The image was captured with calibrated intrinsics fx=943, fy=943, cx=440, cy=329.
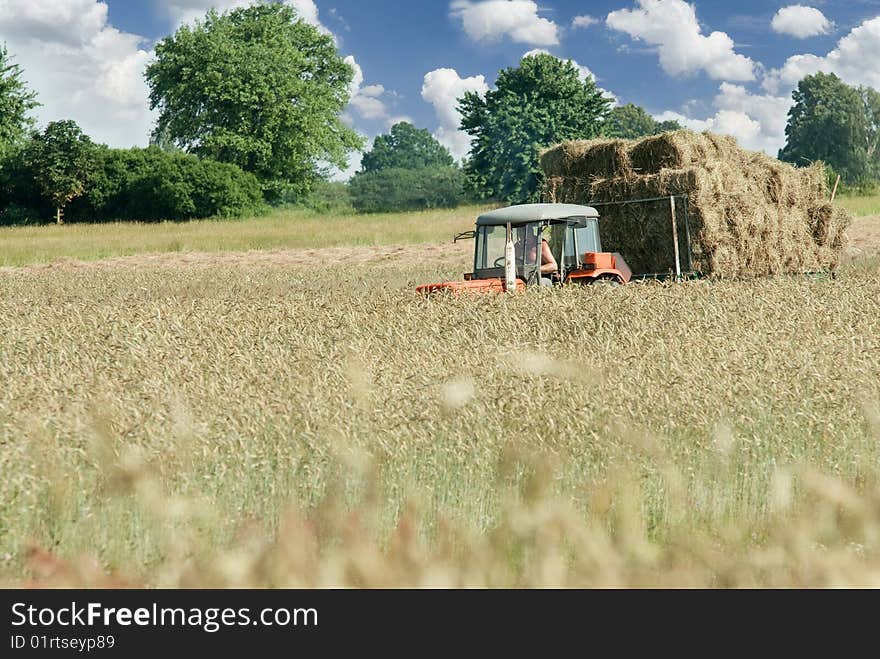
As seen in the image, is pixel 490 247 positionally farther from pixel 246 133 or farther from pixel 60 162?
pixel 246 133

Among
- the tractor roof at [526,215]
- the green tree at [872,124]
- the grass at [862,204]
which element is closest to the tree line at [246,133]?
the grass at [862,204]

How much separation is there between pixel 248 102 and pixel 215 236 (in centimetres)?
2461

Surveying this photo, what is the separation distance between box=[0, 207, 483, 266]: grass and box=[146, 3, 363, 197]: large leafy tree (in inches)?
692

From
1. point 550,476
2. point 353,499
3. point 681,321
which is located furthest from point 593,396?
point 681,321

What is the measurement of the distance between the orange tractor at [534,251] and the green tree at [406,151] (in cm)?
12208

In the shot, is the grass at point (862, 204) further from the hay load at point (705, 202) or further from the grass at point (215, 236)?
the hay load at point (705, 202)

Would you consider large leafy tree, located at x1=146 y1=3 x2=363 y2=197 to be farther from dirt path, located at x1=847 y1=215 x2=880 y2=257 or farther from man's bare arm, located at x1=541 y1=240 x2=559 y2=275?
man's bare arm, located at x1=541 y1=240 x2=559 y2=275

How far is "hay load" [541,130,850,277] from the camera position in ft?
42.3

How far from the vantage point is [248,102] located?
5528 centimetres

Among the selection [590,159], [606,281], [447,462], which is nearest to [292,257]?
[590,159]

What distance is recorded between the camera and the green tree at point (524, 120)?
52.6m
